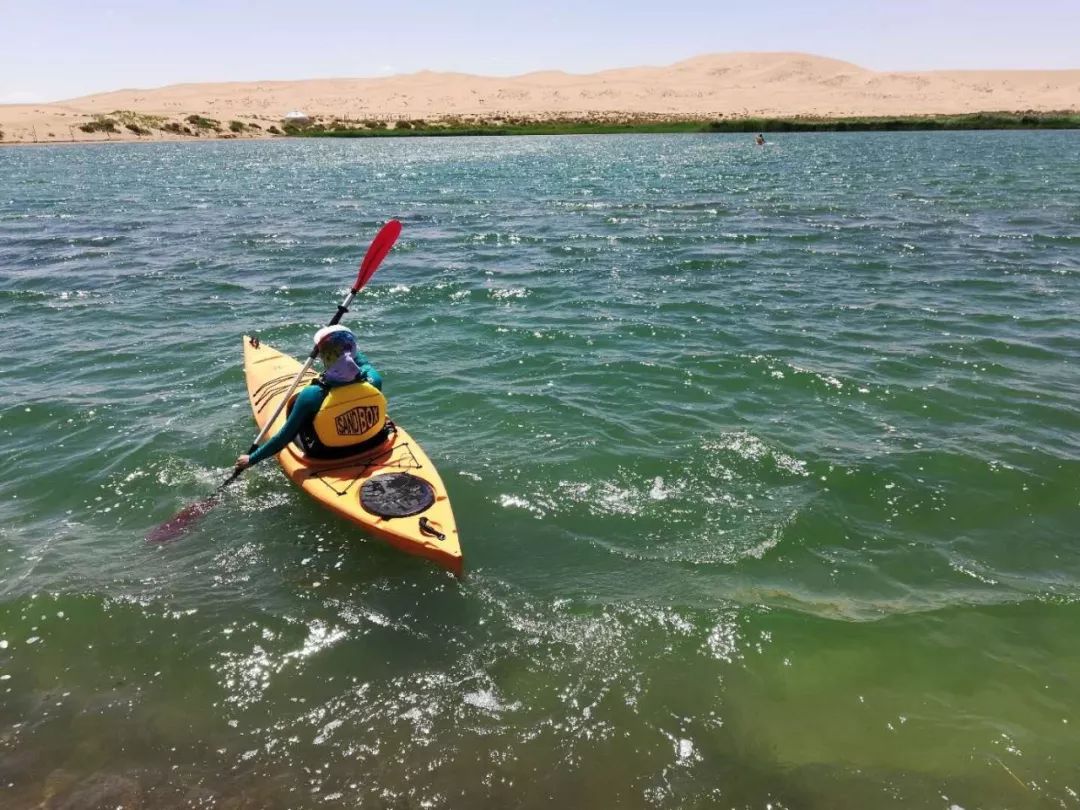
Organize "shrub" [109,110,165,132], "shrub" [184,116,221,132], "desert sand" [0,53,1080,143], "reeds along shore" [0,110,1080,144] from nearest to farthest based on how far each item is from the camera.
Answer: "reeds along shore" [0,110,1080,144], "shrub" [109,110,165,132], "shrub" [184,116,221,132], "desert sand" [0,53,1080,143]

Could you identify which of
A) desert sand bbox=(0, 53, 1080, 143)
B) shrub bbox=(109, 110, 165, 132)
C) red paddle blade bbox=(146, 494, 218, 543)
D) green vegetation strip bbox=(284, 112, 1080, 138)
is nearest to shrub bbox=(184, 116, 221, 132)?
desert sand bbox=(0, 53, 1080, 143)

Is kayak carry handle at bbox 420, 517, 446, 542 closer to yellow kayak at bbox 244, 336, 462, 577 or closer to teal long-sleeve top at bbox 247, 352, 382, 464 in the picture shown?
yellow kayak at bbox 244, 336, 462, 577

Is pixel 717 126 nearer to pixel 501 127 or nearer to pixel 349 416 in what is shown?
pixel 501 127

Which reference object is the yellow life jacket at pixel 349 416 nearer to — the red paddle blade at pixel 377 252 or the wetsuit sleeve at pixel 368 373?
the wetsuit sleeve at pixel 368 373

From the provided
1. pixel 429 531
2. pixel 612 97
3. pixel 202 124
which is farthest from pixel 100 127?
pixel 612 97

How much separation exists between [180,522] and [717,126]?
68.8 m

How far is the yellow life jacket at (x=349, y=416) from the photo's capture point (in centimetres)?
673

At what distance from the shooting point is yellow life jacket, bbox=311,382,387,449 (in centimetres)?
673

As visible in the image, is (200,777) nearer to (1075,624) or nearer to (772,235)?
(1075,624)

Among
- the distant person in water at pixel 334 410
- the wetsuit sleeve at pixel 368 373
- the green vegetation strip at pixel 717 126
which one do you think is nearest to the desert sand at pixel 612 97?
the green vegetation strip at pixel 717 126

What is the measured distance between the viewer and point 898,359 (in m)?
10.2

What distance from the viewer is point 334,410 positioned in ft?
22.1

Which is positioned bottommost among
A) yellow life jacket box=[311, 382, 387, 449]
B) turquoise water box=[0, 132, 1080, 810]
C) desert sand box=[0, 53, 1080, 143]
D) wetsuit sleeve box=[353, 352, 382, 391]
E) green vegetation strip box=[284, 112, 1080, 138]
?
turquoise water box=[0, 132, 1080, 810]

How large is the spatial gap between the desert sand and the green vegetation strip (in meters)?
10.9
